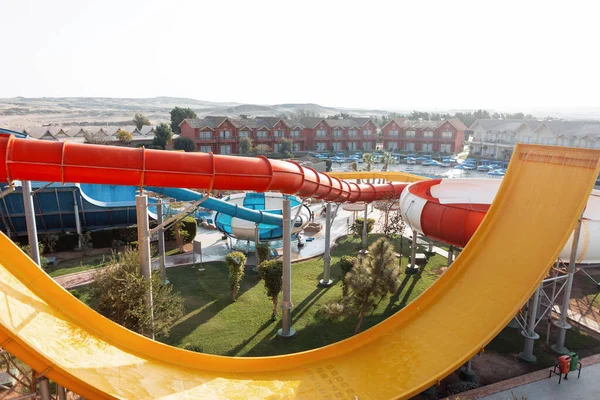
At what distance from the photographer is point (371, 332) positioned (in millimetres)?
12883

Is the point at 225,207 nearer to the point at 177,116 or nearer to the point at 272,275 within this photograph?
the point at 272,275

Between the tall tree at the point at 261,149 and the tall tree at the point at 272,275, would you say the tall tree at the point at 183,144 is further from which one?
the tall tree at the point at 272,275

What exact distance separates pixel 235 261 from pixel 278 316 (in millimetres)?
2872

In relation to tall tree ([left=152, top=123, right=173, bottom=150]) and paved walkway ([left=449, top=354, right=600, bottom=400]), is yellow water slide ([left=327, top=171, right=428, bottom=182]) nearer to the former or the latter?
paved walkway ([left=449, top=354, right=600, bottom=400])

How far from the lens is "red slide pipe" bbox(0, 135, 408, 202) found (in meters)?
11.0

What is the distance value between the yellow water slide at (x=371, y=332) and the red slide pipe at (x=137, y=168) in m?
2.14

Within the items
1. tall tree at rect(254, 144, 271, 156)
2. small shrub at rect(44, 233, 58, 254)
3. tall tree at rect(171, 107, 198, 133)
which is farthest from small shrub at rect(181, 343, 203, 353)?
tall tree at rect(171, 107, 198, 133)

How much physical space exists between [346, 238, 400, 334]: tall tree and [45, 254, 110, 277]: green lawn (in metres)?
13.2

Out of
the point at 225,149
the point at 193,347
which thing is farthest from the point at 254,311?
the point at 225,149

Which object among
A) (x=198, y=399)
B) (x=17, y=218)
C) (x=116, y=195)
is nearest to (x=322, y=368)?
(x=198, y=399)

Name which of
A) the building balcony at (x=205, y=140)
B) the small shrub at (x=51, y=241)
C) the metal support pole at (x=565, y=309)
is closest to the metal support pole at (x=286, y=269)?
the metal support pole at (x=565, y=309)

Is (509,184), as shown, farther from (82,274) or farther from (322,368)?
(82,274)

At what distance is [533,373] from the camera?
13.5m

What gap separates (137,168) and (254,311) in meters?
8.30
